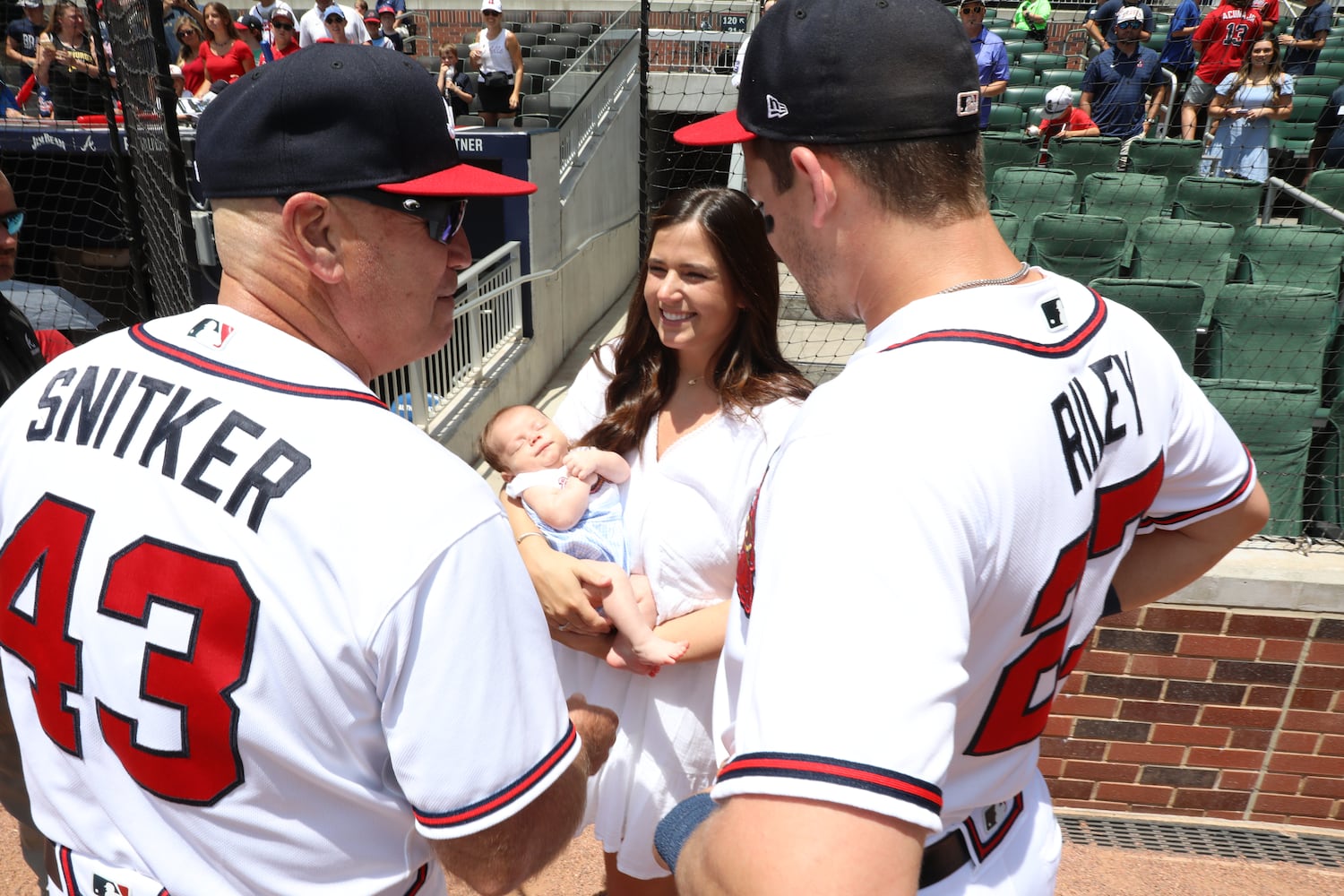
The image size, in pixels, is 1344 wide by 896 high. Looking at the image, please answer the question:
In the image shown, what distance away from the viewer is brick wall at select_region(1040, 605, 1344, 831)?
9.14 ft

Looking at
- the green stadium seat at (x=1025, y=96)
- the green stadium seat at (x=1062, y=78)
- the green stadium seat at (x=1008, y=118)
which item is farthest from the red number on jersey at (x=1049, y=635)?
the green stadium seat at (x=1062, y=78)

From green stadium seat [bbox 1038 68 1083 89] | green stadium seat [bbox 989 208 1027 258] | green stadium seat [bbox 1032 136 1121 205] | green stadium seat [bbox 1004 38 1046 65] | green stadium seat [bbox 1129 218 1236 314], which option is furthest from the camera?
green stadium seat [bbox 1004 38 1046 65]

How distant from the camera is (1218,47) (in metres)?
8.16

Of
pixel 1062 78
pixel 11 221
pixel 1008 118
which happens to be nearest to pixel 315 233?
pixel 11 221

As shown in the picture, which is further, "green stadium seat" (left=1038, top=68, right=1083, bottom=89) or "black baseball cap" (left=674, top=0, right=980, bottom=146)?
"green stadium seat" (left=1038, top=68, right=1083, bottom=89)

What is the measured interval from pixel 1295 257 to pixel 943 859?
5589mm

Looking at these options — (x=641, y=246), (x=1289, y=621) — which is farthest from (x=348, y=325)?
(x=1289, y=621)

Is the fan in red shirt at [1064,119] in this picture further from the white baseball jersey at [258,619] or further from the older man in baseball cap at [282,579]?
the white baseball jersey at [258,619]

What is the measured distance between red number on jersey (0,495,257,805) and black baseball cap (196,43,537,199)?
46cm

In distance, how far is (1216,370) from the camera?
178 inches

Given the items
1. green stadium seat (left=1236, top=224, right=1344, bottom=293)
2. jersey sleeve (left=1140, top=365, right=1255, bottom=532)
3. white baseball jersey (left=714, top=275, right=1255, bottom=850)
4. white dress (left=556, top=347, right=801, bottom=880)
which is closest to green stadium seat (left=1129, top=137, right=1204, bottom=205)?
green stadium seat (left=1236, top=224, right=1344, bottom=293)

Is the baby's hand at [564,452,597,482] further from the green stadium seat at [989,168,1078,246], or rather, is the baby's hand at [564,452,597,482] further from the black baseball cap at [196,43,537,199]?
the green stadium seat at [989,168,1078,246]

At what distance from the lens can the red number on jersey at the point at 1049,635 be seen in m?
1.07

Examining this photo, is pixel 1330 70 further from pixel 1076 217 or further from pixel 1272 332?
pixel 1272 332
